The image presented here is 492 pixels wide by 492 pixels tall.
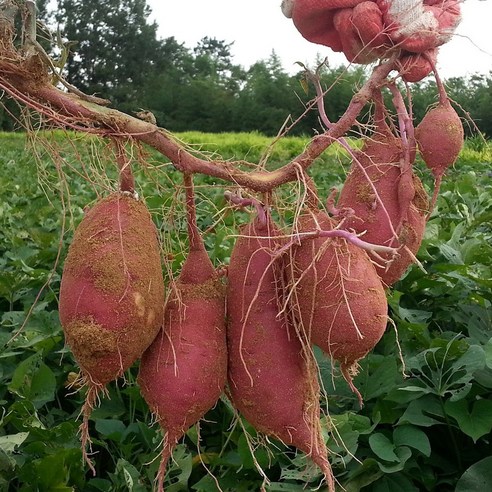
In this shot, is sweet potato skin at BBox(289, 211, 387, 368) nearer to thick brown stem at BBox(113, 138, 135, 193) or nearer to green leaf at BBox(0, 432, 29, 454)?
thick brown stem at BBox(113, 138, 135, 193)

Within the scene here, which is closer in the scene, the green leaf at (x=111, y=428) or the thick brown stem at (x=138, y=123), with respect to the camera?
the thick brown stem at (x=138, y=123)

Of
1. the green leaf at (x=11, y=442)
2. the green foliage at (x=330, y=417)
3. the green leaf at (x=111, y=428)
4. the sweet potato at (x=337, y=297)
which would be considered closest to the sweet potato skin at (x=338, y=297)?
the sweet potato at (x=337, y=297)

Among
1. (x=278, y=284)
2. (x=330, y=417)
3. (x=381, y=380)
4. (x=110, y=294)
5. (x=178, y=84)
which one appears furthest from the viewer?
(x=178, y=84)

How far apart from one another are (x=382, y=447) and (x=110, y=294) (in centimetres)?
91

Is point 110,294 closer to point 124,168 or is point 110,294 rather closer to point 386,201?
point 124,168

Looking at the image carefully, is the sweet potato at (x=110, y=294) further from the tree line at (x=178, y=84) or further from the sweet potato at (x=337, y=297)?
the tree line at (x=178, y=84)

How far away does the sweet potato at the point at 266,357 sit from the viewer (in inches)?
39.8

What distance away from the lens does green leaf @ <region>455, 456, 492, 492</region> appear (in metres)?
1.48

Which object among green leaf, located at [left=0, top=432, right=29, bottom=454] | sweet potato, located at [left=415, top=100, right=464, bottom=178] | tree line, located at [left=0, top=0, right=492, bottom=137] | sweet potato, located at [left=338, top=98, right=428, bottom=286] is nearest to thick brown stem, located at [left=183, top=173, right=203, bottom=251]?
sweet potato, located at [left=338, top=98, right=428, bottom=286]

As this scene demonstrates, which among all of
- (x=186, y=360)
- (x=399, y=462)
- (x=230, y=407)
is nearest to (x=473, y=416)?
(x=399, y=462)

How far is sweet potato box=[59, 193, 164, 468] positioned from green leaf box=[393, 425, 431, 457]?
0.85 meters

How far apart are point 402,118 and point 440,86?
3.4 inches

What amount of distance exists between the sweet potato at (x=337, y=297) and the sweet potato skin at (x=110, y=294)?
0.73 feet

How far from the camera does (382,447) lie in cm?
156
